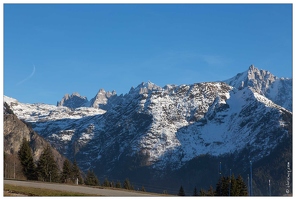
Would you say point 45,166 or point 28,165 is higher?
point 45,166

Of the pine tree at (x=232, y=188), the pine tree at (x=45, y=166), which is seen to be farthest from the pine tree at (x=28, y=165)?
the pine tree at (x=232, y=188)

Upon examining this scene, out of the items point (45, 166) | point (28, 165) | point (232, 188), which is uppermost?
point (45, 166)

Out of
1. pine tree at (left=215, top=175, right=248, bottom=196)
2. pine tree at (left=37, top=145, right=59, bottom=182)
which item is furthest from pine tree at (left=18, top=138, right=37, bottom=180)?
pine tree at (left=215, top=175, right=248, bottom=196)

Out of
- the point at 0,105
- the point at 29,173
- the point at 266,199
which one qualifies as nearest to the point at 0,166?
the point at 0,105

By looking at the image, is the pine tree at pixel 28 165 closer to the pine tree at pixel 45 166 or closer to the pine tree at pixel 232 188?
the pine tree at pixel 45 166

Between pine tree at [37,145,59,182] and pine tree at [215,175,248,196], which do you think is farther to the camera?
pine tree at [37,145,59,182]

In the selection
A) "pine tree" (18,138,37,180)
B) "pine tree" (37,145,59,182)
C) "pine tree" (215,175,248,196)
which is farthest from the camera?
"pine tree" (37,145,59,182)

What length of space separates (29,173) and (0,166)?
82.7 metres

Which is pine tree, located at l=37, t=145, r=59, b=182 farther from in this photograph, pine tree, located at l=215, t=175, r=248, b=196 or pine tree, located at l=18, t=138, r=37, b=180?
pine tree, located at l=215, t=175, r=248, b=196

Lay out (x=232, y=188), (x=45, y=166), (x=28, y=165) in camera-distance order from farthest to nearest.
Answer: (x=45, y=166)
(x=28, y=165)
(x=232, y=188)

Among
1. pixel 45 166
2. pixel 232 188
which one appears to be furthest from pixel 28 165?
pixel 232 188

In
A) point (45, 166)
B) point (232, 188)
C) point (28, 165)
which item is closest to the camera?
point (232, 188)

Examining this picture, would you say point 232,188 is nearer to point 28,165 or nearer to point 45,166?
point 45,166

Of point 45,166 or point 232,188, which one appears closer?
point 232,188
